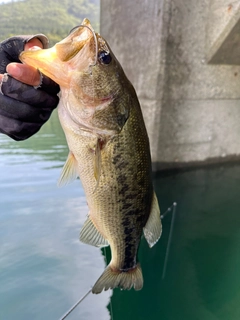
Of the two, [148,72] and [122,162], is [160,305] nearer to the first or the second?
[122,162]

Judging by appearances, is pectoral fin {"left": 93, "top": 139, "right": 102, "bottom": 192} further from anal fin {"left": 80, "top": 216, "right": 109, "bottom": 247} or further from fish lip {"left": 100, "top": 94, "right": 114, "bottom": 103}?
anal fin {"left": 80, "top": 216, "right": 109, "bottom": 247}

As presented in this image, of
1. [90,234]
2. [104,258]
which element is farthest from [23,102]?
[104,258]

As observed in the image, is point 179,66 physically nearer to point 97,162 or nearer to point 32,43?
point 32,43

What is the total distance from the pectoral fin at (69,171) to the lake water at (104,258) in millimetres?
1828

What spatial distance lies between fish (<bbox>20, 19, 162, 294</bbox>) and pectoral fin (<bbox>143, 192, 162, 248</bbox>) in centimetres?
2

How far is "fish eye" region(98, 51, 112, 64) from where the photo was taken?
4.23 ft

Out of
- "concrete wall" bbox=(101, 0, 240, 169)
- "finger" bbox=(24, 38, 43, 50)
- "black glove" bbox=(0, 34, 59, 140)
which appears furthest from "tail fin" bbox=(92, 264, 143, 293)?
"concrete wall" bbox=(101, 0, 240, 169)

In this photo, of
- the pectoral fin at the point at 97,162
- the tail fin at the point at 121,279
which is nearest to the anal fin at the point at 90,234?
the tail fin at the point at 121,279

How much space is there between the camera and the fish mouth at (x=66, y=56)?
1.21m

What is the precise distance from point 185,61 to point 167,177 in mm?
2149

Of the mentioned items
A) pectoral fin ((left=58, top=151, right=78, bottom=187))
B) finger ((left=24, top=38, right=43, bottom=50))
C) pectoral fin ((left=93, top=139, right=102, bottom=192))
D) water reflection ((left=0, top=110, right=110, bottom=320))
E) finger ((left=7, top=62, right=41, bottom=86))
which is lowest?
water reflection ((left=0, top=110, right=110, bottom=320))

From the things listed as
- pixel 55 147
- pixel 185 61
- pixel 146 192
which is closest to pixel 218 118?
pixel 185 61

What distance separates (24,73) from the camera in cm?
128

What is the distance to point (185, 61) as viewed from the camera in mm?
5695
